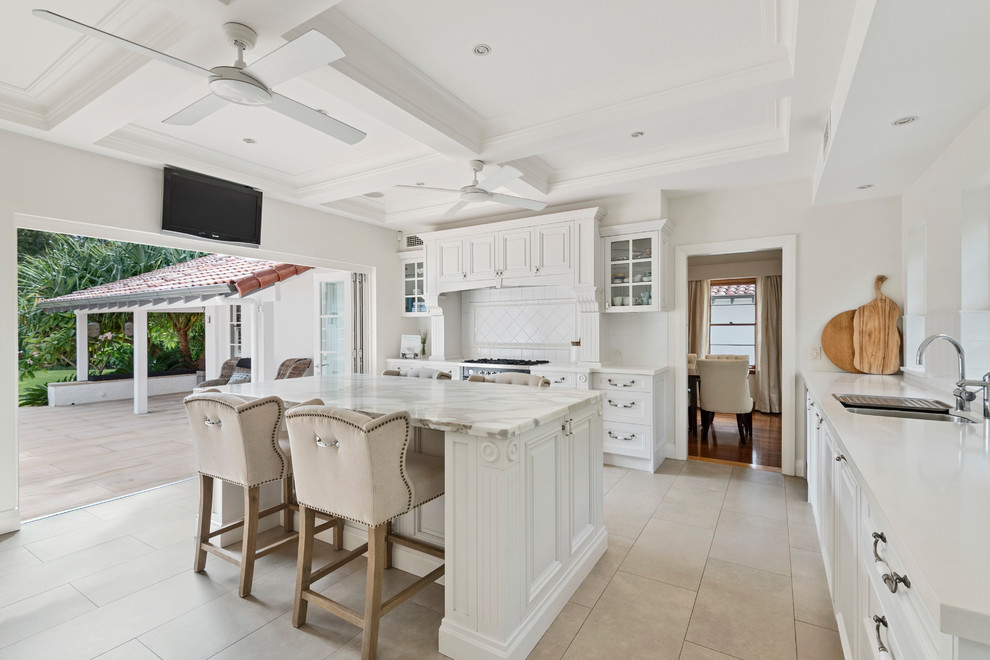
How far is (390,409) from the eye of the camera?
221cm

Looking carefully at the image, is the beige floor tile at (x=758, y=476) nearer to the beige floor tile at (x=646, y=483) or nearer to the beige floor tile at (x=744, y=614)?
the beige floor tile at (x=646, y=483)

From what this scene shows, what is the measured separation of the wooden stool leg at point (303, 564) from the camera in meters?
2.01

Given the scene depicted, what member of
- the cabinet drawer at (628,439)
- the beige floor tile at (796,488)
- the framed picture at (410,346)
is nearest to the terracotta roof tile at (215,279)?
the framed picture at (410,346)

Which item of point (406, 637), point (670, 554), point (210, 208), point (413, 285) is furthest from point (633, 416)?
point (210, 208)

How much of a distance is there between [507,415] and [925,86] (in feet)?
7.09

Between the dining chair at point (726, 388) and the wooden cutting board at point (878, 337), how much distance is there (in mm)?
1292

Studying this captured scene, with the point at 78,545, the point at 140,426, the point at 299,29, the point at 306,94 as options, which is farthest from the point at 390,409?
the point at 140,426

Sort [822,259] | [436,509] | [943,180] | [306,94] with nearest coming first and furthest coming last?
[436,509] < [943,180] < [306,94] < [822,259]

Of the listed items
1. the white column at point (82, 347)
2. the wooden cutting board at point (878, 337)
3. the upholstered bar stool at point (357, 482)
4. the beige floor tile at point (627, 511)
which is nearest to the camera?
the upholstered bar stool at point (357, 482)

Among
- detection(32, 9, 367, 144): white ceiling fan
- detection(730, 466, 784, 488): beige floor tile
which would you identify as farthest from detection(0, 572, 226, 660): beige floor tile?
detection(730, 466, 784, 488): beige floor tile

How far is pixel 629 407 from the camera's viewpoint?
4.26 metres

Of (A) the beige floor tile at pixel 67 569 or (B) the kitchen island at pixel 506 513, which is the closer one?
(B) the kitchen island at pixel 506 513

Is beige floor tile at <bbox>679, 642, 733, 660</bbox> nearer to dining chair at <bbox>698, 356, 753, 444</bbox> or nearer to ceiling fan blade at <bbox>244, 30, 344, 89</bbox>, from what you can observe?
ceiling fan blade at <bbox>244, 30, 344, 89</bbox>

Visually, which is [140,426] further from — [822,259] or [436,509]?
[822,259]
